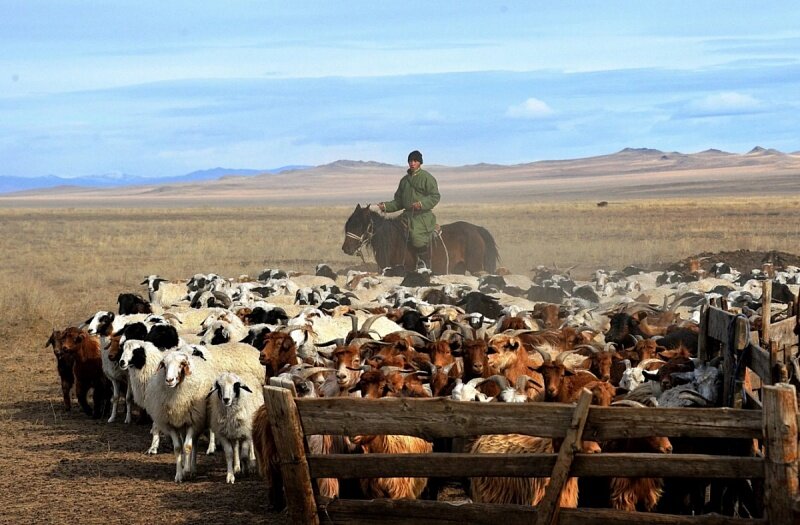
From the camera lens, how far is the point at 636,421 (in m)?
4.93

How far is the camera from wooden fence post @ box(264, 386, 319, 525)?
17.2 ft

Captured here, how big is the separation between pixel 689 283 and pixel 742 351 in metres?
12.6

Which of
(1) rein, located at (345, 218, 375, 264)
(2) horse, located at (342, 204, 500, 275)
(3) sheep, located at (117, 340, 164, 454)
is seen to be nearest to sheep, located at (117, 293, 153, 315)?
(3) sheep, located at (117, 340, 164, 454)

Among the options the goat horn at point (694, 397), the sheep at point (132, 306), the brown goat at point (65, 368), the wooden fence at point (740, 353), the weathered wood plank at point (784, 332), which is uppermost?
the wooden fence at point (740, 353)

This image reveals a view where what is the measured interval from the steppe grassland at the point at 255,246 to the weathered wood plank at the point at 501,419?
14504mm

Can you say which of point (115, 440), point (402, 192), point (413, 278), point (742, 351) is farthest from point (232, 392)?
point (402, 192)

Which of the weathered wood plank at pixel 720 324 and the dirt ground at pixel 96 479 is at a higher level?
the weathered wood plank at pixel 720 324

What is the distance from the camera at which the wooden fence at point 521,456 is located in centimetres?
486

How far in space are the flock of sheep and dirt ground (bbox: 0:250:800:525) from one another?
234 millimetres

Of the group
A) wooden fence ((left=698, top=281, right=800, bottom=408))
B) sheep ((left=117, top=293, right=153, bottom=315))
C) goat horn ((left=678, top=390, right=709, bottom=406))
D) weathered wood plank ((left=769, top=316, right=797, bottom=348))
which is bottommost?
sheep ((left=117, top=293, right=153, bottom=315))

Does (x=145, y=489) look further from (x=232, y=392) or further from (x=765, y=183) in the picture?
(x=765, y=183)

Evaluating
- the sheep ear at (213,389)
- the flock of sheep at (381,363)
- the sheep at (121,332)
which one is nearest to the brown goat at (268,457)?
the flock of sheep at (381,363)

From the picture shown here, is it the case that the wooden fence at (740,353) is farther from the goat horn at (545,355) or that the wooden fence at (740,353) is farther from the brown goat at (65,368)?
the brown goat at (65,368)

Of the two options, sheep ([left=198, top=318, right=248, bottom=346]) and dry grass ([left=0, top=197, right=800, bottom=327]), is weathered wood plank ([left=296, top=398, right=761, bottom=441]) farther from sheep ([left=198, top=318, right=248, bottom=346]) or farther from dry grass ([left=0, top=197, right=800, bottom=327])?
dry grass ([left=0, top=197, right=800, bottom=327])
